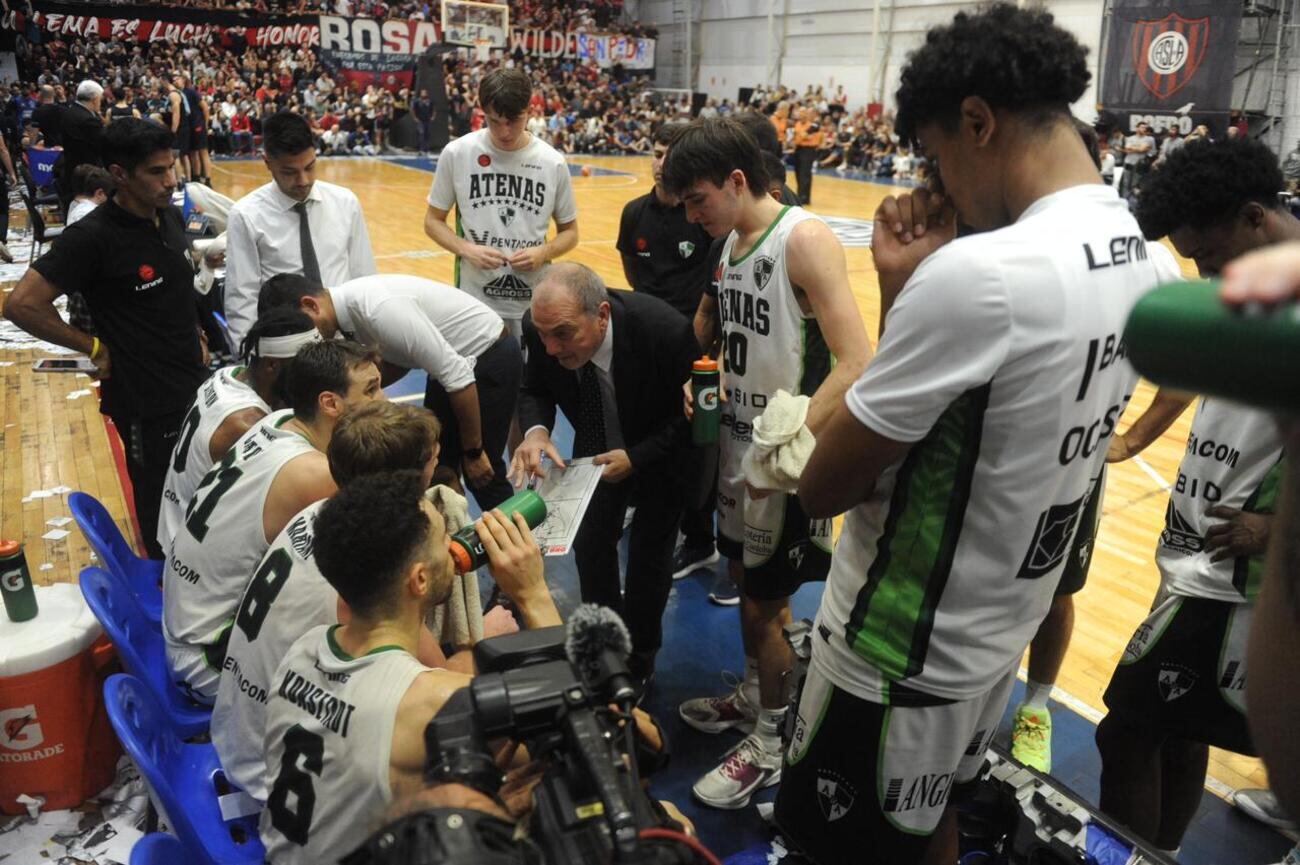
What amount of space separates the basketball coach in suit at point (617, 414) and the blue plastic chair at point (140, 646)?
1156mm

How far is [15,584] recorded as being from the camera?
8.52ft

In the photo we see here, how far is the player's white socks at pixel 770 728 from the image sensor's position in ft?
9.30

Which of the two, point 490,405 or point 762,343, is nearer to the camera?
point 762,343

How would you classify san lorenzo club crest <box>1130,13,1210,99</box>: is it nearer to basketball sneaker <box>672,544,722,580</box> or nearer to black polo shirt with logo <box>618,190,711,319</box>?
black polo shirt with logo <box>618,190,711,319</box>

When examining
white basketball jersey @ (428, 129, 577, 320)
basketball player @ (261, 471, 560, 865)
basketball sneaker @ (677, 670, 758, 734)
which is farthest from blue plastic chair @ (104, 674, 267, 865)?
white basketball jersey @ (428, 129, 577, 320)

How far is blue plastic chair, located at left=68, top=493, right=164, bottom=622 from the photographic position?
110 inches

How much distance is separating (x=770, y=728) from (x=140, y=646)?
202 centimetres

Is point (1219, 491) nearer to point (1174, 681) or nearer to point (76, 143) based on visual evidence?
point (1174, 681)

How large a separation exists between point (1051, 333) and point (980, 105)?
1.24 ft

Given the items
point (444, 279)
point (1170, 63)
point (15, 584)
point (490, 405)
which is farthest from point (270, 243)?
point (1170, 63)

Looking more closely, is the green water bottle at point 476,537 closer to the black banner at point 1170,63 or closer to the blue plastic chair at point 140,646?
the blue plastic chair at point 140,646

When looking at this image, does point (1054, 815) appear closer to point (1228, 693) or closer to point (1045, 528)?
point (1228, 693)

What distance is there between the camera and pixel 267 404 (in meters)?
2.95

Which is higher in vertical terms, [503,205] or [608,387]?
[503,205]
